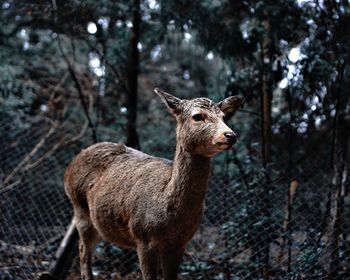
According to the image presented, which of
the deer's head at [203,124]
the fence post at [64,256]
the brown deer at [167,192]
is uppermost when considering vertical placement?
the deer's head at [203,124]

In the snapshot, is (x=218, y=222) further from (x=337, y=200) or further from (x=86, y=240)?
(x=86, y=240)

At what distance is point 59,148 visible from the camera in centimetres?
657

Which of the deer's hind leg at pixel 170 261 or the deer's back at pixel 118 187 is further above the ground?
the deer's back at pixel 118 187

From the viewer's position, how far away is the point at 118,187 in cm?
352

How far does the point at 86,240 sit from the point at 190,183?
1.32 m

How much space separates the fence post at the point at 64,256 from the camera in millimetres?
4629

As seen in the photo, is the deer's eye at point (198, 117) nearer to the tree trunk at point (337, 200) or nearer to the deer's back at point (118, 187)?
the deer's back at point (118, 187)

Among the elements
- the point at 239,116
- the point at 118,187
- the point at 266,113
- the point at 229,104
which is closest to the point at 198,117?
the point at 229,104

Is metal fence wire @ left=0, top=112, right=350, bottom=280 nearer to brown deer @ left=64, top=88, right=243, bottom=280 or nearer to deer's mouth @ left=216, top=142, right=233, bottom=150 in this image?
brown deer @ left=64, top=88, right=243, bottom=280

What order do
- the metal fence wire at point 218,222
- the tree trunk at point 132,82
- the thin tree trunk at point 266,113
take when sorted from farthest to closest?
the tree trunk at point 132,82 → the thin tree trunk at point 266,113 → the metal fence wire at point 218,222

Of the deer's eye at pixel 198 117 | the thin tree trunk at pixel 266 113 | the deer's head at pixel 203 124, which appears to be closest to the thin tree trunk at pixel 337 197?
→ the thin tree trunk at pixel 266 113

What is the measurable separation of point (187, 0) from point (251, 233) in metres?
2.53

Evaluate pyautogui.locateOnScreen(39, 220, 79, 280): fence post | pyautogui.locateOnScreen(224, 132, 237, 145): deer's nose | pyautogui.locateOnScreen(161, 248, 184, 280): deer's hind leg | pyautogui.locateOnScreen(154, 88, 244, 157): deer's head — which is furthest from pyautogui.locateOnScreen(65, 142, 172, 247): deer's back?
pyautogui.locateOnScreen(39, 220, 79, 280): fence post

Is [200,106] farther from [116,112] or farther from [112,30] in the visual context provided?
[116,112]
